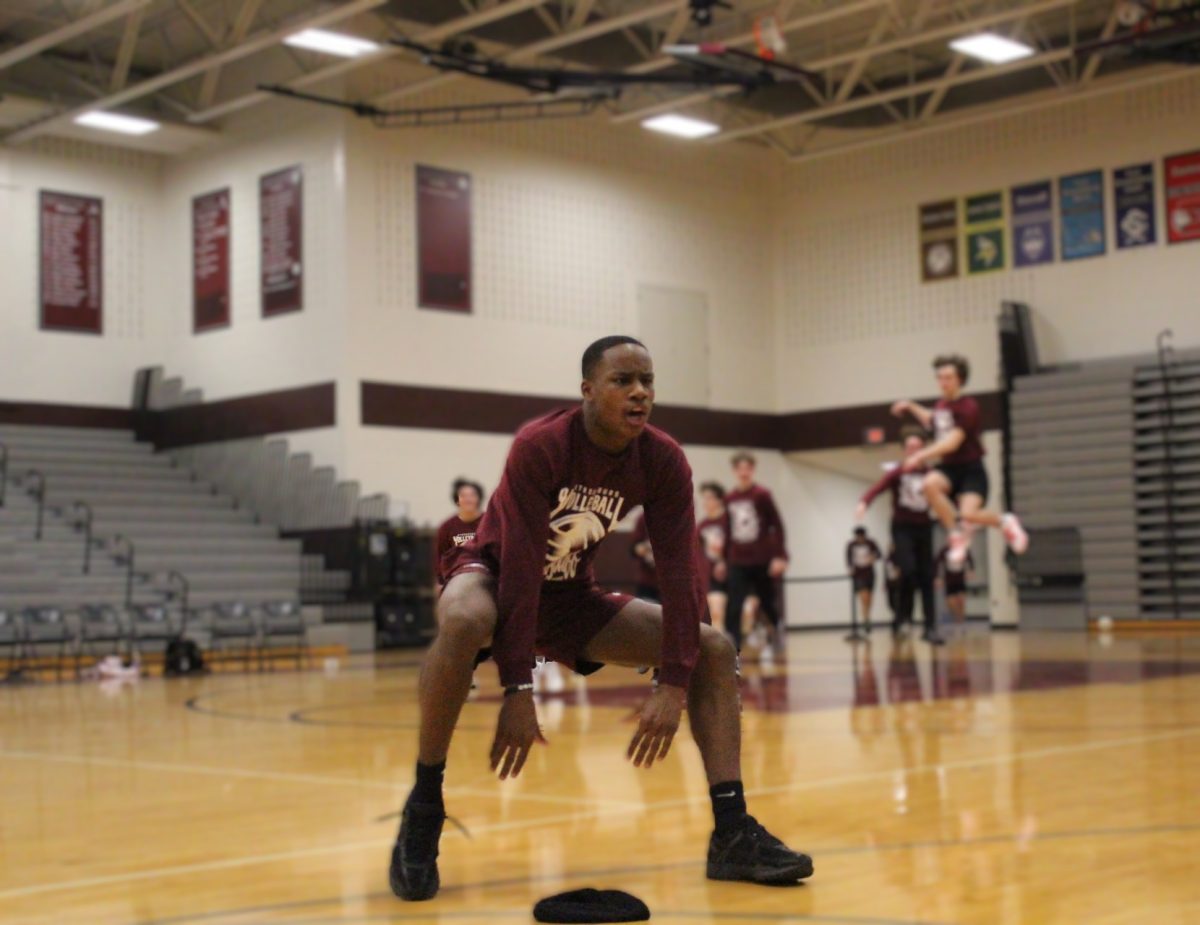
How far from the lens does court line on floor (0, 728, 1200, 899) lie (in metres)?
4.53

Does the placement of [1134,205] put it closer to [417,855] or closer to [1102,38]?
[1102,38]

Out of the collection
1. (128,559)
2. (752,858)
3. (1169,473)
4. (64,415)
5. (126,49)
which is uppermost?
(126,49)

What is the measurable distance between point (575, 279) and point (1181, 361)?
9493 mm

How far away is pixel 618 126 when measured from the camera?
26594 millimetres

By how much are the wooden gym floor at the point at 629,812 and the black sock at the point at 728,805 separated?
0.59 ft

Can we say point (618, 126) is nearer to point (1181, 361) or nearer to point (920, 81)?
point (920, 81)

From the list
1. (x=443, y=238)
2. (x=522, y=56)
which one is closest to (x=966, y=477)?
(x=522, y=56)

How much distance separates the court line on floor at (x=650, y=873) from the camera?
3922mm

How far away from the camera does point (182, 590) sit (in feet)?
66.9

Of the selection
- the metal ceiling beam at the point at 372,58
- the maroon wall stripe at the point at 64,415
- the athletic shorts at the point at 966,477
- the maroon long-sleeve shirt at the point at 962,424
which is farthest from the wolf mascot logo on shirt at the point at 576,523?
the maroon wall stripe at the point at 64,415

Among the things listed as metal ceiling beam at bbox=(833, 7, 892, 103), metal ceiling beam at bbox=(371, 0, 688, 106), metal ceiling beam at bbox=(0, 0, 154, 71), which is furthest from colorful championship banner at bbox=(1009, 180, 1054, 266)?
metal ceiling beam at bbox=(0, 0, 154, 71)

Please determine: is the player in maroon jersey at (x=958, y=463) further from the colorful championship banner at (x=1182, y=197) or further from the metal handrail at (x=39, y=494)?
the metal handrail at (x=39, y=494)

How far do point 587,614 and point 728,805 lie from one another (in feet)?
2.26

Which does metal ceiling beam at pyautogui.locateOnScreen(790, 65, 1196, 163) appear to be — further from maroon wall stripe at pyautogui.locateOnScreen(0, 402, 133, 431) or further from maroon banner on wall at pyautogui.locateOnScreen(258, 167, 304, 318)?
maroon wall stripe at pyautogui.locateOnScreen(0, 402, 133, 431)
